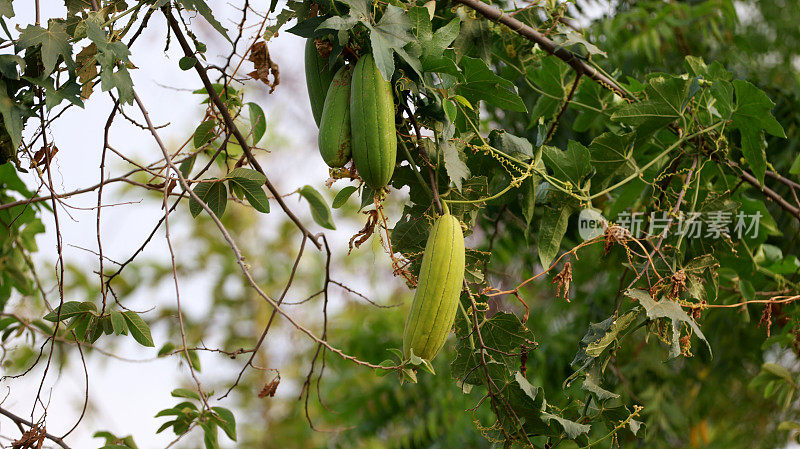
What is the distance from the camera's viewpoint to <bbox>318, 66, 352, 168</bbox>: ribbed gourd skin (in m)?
0.76

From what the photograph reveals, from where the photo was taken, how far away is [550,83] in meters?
1.26

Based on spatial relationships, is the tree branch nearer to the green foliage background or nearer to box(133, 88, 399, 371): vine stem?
Answer: the green foliage background

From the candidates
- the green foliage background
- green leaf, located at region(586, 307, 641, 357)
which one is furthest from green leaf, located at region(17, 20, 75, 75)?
green leaf, located at region(586, 307, 641, 357)

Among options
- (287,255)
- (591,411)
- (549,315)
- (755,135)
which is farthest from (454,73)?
(287,255)

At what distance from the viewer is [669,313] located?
862 millimetres

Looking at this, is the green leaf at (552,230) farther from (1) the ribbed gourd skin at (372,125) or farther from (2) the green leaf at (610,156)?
(1) the ribbed gourd skin at (372,125)

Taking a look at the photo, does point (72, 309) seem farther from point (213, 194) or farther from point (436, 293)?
point (436, 293)

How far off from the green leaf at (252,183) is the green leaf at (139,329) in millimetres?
224

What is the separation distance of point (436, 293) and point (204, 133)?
2.05ft

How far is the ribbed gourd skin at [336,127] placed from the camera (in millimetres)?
756

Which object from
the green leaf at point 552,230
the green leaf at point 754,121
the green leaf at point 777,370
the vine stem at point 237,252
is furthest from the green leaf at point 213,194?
the green leaf at point 777,370

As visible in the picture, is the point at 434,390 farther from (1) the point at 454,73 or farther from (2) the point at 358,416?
(1) the point at 454,73

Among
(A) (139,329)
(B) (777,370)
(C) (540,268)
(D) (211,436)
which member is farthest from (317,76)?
(C) (540,268)

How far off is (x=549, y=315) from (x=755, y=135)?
164cm
